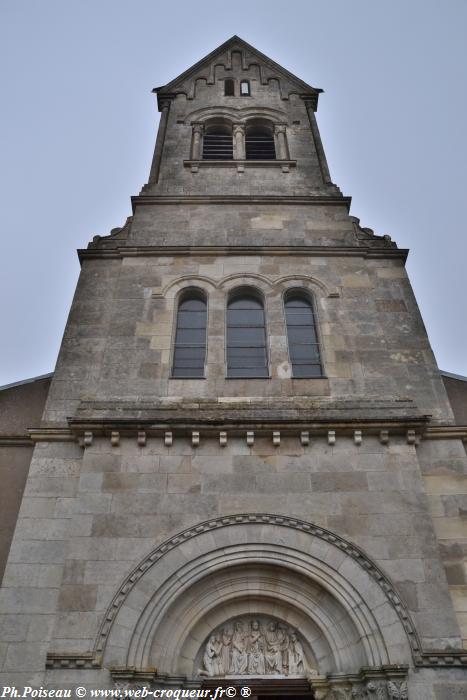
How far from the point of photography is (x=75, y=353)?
1215 cm

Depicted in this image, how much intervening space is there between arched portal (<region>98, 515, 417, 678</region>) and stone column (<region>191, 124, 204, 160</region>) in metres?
11.5

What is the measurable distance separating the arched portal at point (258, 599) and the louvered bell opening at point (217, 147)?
11.8 m

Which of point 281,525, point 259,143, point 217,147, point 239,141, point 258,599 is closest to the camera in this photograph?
point 258,599

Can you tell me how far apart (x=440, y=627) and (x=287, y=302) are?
23.2 feet

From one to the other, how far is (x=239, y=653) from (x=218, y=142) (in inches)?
575

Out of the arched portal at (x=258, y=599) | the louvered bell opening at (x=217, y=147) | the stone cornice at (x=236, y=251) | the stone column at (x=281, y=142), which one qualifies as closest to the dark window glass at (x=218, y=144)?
the louvered bell opening at (x=217, y=147)

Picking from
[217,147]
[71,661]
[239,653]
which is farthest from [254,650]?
[217,147]

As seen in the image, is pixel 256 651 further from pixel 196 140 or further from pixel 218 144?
pixel 218 144

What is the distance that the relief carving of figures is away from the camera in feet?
29.6

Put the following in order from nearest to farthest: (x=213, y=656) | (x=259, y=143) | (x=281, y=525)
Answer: (x=213, y=656), (x=281, y=525), (x=259, y=143)

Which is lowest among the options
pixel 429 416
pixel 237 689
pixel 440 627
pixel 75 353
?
pixel 237 689

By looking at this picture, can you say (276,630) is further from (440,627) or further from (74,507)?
(74,507)

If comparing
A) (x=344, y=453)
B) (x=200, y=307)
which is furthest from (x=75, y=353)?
(x=344, y=453)

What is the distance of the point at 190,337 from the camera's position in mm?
12734
